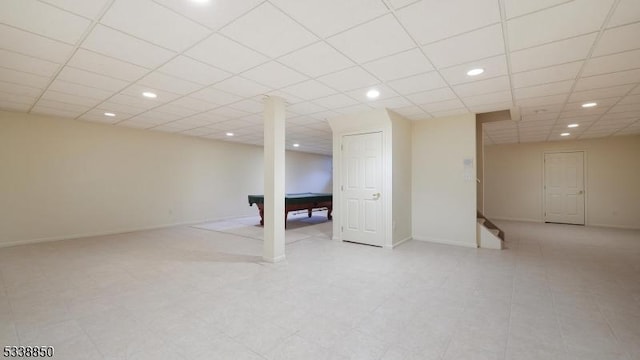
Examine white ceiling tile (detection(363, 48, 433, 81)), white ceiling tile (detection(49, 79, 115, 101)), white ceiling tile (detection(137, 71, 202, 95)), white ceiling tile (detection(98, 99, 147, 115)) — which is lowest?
white ceiling tile (detection(363, 48, 433, 81))

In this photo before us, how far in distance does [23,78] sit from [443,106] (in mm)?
5893

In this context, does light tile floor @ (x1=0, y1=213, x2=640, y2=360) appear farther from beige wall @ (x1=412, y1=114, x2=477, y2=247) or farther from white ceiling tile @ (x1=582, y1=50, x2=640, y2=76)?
white ceiling tile @ (x1=582, y1=50, x2=640, y2=76)

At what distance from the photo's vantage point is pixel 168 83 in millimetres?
3475

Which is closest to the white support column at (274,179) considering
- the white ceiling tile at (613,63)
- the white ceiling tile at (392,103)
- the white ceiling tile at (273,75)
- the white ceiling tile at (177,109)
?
the white ceiling tile at (273,75)

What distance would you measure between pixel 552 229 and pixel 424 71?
6590mm

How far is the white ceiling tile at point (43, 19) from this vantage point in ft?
6.39

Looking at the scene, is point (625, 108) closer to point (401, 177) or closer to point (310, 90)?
point (401, 177)

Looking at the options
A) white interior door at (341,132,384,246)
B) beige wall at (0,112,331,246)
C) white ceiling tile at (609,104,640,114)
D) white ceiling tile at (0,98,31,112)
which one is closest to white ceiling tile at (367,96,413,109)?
white interior door at (341,132,384,246)

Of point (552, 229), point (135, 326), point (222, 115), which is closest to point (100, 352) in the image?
point (135, 326)

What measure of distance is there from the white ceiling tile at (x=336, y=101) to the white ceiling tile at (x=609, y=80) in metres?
2.87

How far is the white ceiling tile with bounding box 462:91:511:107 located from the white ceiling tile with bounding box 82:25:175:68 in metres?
4.00

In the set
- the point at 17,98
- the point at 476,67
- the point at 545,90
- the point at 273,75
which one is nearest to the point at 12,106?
the point at 17,98

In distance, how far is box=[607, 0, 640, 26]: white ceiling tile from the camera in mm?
1865

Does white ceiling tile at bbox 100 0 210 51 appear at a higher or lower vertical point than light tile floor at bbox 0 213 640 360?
higher
